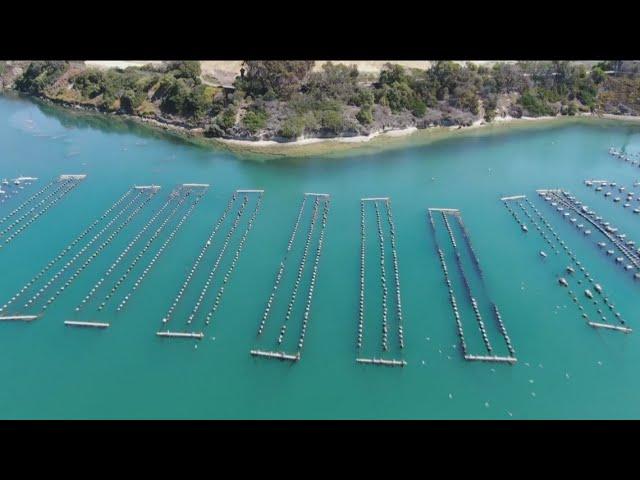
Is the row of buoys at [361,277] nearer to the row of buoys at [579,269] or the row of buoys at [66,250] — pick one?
the row of buoys at [579,269]

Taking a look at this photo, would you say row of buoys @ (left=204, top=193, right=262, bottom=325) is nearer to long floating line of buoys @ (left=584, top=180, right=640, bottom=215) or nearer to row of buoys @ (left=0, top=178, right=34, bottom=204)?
row of buoys @ (left=0, top=178, right=34, bottom=204)

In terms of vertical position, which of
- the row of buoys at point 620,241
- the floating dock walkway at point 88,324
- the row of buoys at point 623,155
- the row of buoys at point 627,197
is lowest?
the floating dock walkway at point 88,324

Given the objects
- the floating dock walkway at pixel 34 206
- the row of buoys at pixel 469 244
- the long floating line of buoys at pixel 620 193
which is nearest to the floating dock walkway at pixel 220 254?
the floating dock walkway at pixel 34 206

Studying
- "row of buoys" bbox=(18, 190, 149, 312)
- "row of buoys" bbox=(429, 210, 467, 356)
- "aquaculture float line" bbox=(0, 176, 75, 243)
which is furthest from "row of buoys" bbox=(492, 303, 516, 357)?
"aquaculture float line" bbox=(0, 176, 75, 243)

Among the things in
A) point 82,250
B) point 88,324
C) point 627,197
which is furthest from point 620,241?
point 82,250

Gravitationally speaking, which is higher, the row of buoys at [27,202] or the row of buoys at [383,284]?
the row of buoys at [27,202]

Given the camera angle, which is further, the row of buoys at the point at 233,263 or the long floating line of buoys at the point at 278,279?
the row of buoys at the point at 233,263
